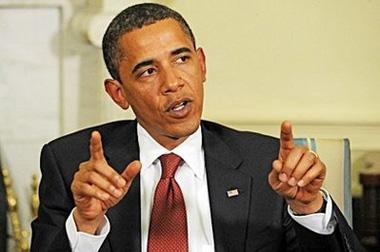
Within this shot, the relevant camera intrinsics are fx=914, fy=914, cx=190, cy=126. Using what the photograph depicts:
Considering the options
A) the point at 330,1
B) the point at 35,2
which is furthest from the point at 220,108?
the point at 35,2

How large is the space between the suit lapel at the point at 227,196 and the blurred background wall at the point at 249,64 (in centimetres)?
98

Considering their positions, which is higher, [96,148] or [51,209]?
[96,148]

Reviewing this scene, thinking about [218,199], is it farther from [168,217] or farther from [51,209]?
[51,209]

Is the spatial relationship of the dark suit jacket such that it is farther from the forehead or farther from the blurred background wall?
the blurred background wall

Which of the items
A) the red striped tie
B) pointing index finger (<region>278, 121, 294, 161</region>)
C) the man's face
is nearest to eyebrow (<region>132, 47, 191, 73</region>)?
the man's face

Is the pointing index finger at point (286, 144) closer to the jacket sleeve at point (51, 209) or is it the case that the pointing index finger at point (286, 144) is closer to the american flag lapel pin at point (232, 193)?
the american flag lapel pin at point (232, 193)

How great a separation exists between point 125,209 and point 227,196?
21 centimetres

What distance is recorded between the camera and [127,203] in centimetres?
188

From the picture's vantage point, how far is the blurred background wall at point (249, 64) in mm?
2914

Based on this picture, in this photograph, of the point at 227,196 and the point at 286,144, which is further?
the point at 227,196

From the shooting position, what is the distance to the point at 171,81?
5.88 feet

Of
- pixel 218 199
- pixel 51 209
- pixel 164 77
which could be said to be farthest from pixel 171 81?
pixel 51 209

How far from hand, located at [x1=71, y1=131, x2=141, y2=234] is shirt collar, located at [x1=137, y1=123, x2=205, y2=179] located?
0.93 feet

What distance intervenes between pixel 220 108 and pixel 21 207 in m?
0.74
